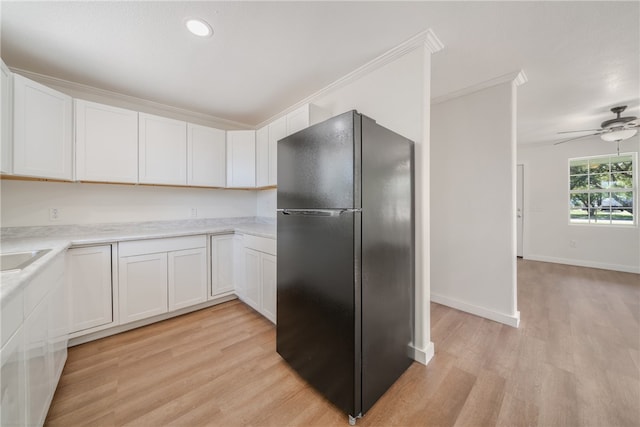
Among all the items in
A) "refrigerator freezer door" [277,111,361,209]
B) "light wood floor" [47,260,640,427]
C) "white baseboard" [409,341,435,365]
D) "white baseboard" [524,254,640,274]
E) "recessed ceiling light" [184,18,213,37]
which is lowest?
"light wood floor" [47,260,640,427]

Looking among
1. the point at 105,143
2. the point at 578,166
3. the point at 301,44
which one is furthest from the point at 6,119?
the point at 578,166

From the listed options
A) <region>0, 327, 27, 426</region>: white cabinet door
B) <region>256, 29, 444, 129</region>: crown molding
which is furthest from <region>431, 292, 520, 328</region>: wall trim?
<region>0, 327, 27, 426</region>: white cabinet door

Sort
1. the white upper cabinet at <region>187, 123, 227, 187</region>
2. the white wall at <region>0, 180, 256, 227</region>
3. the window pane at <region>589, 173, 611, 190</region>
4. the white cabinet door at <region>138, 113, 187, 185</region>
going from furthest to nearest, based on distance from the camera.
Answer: the window pane at <region>589, 173, 611, 190</region>
the white upper cabinet at <region>187, 123, 227, 187</region>
the white cabinet door at <region>138, 113, 187, 185</region>
the white wall at <region>0, 180, 256, 227</region>

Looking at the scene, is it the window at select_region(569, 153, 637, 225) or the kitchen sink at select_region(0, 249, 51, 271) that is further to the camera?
the window at select_region(569, 153, 637, 225)

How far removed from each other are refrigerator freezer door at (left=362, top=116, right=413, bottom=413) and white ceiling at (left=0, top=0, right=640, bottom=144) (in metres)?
0.82

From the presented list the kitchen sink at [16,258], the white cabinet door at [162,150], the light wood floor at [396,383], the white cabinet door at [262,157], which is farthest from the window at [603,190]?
the kitchen sink at [16,258]

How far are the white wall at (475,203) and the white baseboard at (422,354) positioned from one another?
3.61 ft

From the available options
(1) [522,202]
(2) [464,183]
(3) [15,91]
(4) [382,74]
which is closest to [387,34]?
→ (4) [382,74]

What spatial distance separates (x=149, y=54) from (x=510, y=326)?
4055 mm

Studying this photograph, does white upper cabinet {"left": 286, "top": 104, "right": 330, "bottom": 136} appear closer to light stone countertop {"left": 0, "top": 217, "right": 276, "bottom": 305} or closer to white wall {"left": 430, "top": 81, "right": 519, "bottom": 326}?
light stone countertop {"left": 0, "top": 217, "right": 276, "bottom": 305}

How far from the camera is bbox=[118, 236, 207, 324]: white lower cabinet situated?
6.99 ft

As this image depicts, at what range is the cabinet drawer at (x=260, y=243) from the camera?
7.10 feet

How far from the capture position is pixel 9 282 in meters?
0.87

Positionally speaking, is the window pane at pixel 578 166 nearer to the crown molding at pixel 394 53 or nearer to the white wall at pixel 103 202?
the crown molding at pixel 394 53
